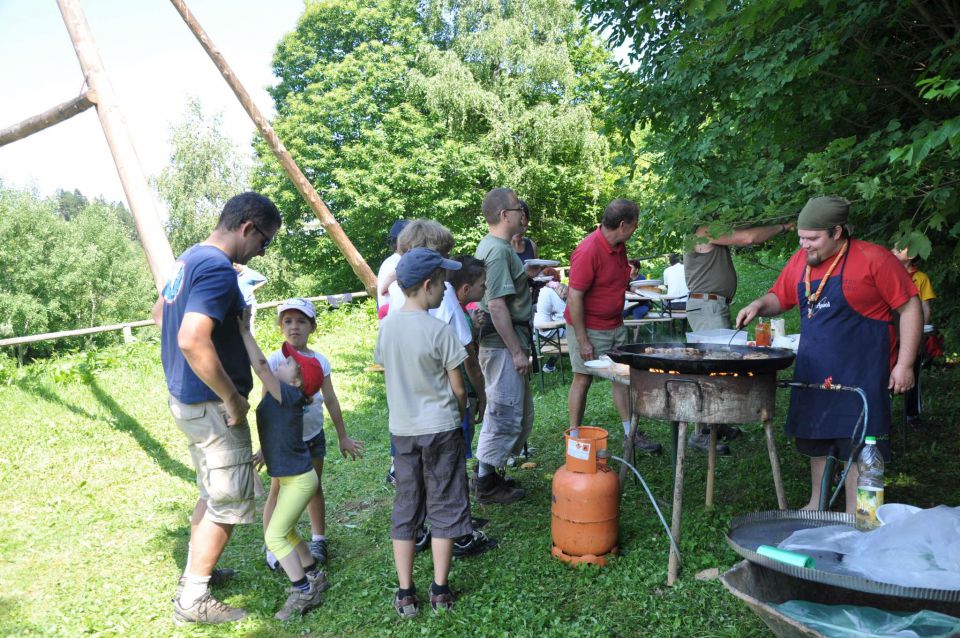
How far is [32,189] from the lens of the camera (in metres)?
34.7

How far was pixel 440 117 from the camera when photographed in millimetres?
24953

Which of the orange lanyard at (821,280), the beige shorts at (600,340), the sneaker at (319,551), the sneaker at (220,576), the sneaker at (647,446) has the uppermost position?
the orange lanyard at (821,280)

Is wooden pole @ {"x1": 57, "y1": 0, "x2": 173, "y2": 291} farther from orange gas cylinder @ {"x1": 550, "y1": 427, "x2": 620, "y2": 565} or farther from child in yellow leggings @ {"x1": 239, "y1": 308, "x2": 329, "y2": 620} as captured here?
orange gas cylinder @ {"x1": 550, "y1": 427, "x2": 620, "y2": 565}

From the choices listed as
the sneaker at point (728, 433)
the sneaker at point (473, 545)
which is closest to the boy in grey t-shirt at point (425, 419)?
the sneaker at point (473, 545)

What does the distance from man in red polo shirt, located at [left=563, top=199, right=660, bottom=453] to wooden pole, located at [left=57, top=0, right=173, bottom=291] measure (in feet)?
11.9

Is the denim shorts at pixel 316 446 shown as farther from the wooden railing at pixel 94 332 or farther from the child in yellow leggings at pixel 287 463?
the wooden railing at pixel 94 332

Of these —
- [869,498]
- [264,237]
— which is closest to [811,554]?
[869,498]

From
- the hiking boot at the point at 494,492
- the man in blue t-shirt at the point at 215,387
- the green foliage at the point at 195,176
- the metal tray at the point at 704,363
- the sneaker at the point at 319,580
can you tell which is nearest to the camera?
the man in blue t-shirt at the point at 215,387

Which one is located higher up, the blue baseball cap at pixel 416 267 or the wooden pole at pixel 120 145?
the wooden pole at pixel 120 145

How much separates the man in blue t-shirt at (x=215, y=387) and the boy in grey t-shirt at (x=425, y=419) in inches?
29.1

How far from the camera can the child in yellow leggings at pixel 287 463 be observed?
11.4 ft

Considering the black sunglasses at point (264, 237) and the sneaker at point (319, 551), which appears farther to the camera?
the sneaker at point (319, 551)

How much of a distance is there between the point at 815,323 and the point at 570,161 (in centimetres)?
2269

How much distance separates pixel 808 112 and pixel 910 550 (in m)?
3.24
